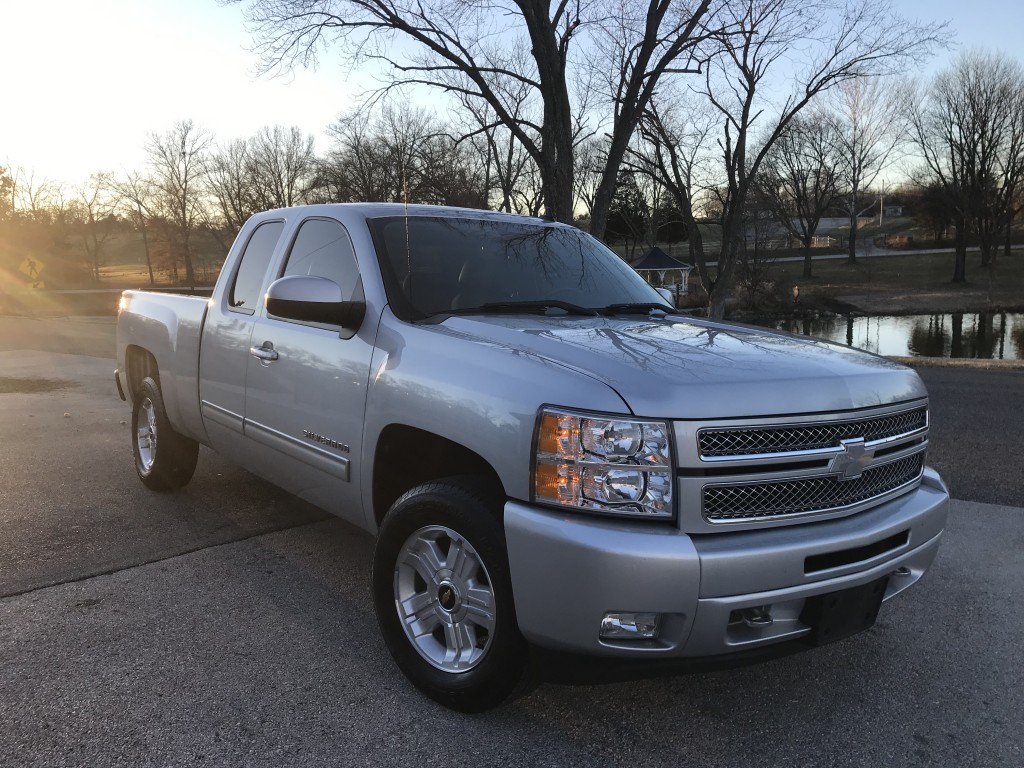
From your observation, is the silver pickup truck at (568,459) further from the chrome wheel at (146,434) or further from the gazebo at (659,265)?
the gazebo at (659,265)

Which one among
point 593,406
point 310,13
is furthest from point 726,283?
point 593,406

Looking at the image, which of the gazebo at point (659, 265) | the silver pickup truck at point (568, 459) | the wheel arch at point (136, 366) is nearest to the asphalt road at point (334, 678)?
the silver pickup truck at point (568, 459)

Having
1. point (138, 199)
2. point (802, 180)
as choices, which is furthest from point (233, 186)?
point (802, 180)

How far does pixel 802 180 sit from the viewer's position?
195 feet

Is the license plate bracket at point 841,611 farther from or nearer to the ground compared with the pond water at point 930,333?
farther from the ground

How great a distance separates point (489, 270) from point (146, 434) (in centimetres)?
326

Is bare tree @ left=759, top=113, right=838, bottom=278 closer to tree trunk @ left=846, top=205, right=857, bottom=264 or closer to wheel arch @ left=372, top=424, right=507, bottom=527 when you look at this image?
tree trunk @ left=846, top=205, right=857, bottom=264

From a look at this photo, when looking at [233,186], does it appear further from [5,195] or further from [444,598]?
[444,598]

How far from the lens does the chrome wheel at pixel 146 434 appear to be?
18.3 ft

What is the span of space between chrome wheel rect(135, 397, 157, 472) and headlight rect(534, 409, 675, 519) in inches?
159

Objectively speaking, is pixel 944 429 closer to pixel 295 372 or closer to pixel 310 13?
pixel 295 372

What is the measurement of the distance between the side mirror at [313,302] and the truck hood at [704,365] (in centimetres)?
46

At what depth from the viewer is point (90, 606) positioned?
12.2 feet

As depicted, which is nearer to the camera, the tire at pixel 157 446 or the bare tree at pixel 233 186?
the tire at pixel 157 446
